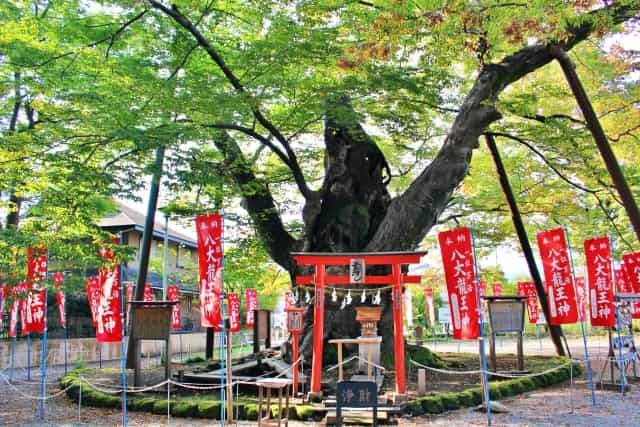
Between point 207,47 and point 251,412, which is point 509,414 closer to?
point 251,412

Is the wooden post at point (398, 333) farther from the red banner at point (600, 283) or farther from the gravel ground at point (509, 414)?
the red banner at point (600, 283)

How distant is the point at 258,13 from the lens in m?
12.0

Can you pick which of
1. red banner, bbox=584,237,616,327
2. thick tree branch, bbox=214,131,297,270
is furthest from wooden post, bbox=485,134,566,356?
thick tree branch, bbox=214,131,297,270

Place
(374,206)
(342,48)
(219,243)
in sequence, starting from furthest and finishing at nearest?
1. (374,206)
2. (342,48)
3. (219,243)

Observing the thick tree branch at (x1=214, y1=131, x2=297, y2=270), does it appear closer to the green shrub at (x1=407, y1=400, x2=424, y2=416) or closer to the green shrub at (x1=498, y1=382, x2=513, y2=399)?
the green shrub at (x1=498, y1=382, x2=513, y2=399)

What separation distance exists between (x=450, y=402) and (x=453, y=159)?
588 cm

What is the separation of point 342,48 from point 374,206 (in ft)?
18.3

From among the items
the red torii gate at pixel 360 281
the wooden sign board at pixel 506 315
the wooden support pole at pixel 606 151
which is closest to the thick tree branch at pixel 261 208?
the red torii gate at pixel 360 281

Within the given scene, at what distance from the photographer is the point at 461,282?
10.4 metres

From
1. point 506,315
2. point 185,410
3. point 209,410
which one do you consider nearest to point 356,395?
point 209,410

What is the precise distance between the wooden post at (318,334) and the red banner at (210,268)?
2.61 metres

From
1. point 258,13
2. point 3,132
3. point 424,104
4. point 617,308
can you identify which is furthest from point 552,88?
point 3,132

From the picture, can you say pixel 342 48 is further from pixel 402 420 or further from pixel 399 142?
pixel 402 420

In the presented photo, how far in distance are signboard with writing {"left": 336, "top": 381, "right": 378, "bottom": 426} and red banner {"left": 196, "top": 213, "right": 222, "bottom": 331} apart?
2684mm
